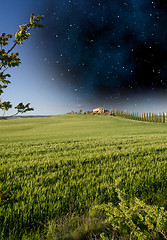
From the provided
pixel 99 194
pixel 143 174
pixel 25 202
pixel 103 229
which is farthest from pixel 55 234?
pixel 143 174

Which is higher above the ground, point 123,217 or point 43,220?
point 123,217

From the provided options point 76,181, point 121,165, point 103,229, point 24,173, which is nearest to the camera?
point 103,229

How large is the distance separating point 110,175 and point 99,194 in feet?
2.19

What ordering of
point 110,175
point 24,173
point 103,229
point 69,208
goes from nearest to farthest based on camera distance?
point 103,229
point 69,208
point 110,175
point 24,173

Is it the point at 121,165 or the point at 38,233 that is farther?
the point at 121,165

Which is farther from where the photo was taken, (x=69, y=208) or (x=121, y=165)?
(x=121, y=165)

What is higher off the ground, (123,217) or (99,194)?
(123,217)

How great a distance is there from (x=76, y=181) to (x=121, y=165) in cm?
141

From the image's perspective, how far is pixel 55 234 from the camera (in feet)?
4.33

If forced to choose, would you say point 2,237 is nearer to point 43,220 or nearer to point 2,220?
point 2,220

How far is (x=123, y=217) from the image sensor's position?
1351 millimetres

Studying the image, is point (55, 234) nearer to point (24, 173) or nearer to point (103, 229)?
point (103, 229)

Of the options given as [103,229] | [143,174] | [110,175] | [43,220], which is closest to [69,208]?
[43,220]

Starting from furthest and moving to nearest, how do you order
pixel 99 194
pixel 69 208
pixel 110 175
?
1. pixel 110 175
2. pixel 99 194
3. pixel 69 208
